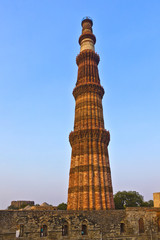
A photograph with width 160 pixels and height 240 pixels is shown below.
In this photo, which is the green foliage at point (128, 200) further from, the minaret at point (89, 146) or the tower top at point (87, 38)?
the tower top at point (87, 38)

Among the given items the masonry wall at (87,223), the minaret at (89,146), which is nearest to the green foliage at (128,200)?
the minaret at (89,146)

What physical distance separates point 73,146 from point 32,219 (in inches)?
539

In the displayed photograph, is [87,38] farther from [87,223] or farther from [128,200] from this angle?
[128,200]

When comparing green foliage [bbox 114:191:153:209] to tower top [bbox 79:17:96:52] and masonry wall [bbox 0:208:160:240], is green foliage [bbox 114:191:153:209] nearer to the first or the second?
masonry wall [bbox 0:208:160:240]

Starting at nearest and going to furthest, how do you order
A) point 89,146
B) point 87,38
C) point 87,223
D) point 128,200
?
point 87,223, point 89,146, point 87,38, point 128,200

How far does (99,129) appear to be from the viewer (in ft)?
99.8

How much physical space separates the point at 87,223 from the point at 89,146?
1081 cm

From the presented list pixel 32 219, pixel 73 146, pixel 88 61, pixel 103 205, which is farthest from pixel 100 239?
pixel 88 61

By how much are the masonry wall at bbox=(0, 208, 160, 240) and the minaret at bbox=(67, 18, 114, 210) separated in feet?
13.0

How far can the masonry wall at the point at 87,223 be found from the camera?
61.4 feet

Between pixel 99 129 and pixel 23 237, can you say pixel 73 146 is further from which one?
pixel 23 237

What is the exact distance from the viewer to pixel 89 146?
29.6 meters

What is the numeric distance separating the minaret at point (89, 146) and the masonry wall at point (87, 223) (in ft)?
13.0

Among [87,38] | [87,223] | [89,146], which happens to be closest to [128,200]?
[89,146]
